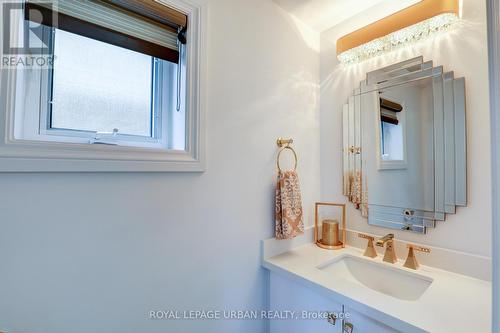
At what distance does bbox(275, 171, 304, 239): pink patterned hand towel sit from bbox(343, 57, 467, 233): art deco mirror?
0.40 meters

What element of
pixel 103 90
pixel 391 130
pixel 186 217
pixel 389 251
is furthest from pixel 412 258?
pixel 103 90

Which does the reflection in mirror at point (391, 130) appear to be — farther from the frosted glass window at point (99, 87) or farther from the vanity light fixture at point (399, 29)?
the frosted glass window at point (99, 87)

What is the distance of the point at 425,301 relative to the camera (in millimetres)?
799

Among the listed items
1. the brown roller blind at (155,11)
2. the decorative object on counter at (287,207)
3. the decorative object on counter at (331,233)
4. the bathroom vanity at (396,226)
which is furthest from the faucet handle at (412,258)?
the brown roller blind at (155,11)

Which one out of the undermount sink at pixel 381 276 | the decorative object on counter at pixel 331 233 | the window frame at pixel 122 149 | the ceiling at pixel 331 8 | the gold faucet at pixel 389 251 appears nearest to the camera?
the window frame at pixel 122 149

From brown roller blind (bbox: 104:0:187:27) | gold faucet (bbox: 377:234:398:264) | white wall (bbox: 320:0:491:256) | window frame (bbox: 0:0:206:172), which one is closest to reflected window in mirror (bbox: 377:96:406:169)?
white wall (bbox: 320:0:491:256)

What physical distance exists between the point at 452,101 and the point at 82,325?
1.71 m

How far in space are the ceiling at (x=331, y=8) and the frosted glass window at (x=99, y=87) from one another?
0.90 m

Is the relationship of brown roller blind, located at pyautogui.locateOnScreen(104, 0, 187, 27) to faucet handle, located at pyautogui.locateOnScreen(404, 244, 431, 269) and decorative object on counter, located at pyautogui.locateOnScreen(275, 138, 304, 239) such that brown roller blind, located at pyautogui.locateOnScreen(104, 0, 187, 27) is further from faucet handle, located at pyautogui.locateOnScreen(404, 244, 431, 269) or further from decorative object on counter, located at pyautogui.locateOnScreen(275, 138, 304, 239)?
faucet handle, located at pyautogui.locateOnScreen(404, 244, 431, 269)

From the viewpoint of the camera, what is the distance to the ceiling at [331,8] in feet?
4.06

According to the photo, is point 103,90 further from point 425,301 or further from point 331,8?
point 425,301

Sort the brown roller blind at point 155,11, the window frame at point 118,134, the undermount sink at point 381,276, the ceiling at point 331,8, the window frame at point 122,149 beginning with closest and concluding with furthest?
1. the window frame at point 122,149
2. the window frame at point 118,134
3. the brown roller blind at point 155,11
4. the undermount sink at point 381,276
5. the ceiling at point 331,8

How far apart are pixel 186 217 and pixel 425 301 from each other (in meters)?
0.95

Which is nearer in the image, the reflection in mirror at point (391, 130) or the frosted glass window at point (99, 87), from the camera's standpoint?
the frosted glass window at point (99, 87)
